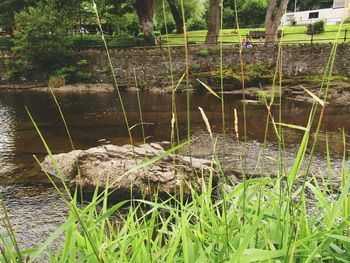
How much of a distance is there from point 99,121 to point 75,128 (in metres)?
1.34

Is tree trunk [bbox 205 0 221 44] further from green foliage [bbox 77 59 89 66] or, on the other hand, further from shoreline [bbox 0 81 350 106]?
green foliage [bbox 77 59 89 66]

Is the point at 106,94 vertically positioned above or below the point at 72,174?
below

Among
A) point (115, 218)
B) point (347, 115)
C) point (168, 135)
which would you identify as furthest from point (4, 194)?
point (347, 115)

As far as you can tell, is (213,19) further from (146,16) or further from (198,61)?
(146,16)

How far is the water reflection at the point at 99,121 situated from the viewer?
10346mm

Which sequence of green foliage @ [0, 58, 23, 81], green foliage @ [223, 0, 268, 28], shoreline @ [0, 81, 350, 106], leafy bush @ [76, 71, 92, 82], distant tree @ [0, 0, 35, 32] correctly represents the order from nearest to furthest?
shoreline @ [0, 81, 350, 106] → leafy bush @ [76, 71, 92, 82] → green foliage @ [0, 58, 23, 81] → distant tree @ [0, 0, 35, 32] → green foliage @ [223, 0, 268, 28]

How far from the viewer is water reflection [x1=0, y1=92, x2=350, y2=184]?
10346 millimetres

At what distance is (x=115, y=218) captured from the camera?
6359mm

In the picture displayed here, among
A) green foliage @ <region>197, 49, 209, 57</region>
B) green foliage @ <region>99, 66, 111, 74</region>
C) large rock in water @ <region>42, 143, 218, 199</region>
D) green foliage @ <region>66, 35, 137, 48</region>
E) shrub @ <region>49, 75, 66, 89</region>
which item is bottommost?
shrub @ <region>49, 75, 66, 89</region>

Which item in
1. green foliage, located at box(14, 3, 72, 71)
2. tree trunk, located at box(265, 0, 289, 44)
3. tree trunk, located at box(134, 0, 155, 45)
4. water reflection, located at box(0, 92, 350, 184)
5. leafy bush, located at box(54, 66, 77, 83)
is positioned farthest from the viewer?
tree trunk, located at box(134, 0, 155, 45)

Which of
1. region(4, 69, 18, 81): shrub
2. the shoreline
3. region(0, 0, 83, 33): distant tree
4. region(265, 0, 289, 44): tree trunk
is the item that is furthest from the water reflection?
region(0, 0, 83, 33): distant tree

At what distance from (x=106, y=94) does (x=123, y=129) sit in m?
8.10

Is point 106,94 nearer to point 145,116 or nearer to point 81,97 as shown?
point 81,97

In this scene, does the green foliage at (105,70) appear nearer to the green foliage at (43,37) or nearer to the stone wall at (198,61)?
the stone wall at (198,61)
